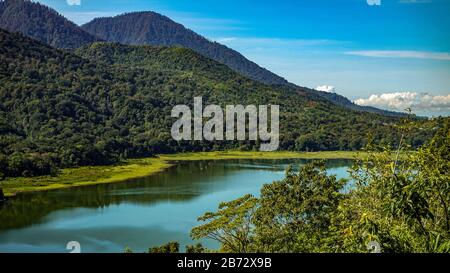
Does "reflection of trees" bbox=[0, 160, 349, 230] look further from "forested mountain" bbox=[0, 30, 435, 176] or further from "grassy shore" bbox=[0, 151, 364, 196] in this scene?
"forested mountain" bbox=[0, 30, 435, 176]

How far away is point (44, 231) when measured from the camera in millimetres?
27250

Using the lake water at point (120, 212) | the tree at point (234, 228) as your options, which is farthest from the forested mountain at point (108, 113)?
the tree at point (234, 228)

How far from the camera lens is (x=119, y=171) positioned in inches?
2112

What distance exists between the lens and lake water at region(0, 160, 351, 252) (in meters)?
24.6

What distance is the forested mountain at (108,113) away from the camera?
60719 mm

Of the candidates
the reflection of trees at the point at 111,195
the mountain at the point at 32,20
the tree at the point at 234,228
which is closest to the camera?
the tree at the point at 234,228

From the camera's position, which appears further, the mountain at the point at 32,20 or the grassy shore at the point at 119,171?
the mountain at the point at 32,20

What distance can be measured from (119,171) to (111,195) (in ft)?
47.2

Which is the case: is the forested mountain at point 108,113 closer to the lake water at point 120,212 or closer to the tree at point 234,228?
the lake water at point 120,212

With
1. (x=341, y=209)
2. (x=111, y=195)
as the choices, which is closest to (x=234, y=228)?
(x=341, y=209)

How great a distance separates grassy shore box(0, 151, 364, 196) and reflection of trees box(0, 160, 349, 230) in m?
2.08

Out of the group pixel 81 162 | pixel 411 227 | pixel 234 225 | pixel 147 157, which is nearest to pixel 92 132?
pixel 147 157

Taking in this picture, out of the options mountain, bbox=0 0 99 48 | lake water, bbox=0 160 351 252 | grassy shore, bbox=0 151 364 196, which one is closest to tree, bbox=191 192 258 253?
lake water, bbox=0 160 351 252

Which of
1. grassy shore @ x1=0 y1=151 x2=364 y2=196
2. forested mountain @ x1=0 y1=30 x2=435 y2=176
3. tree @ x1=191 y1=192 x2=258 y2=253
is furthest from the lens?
forested mountain @ x1=0 y1=30 x2=435 y2=176
